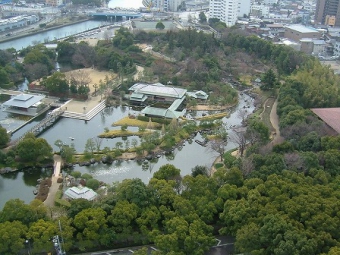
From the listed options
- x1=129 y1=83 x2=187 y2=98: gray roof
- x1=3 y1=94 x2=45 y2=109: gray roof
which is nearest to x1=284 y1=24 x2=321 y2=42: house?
x1=129 y1=83 x2=187 y2=98: gray roof

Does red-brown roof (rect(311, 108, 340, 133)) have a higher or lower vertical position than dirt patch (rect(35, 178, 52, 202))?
higher

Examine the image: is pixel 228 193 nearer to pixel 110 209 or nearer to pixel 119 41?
pixel 110 209

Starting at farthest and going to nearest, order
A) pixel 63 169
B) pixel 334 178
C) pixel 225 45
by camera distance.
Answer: pixel 225 45 < pixel 63 169 < pixel 334 178

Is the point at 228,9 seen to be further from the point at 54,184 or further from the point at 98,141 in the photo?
the point at 54,184

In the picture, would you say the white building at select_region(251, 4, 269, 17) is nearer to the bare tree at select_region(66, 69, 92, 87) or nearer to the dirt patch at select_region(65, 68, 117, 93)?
the dirt patch at select_region(65, 68, 117, 93)

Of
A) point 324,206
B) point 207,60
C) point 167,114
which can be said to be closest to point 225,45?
point 207,60

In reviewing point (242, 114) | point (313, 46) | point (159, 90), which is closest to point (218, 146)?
point (242, 114)
